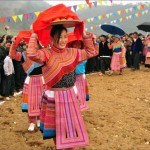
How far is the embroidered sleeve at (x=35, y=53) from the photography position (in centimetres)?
337

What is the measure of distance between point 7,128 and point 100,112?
2.24 meters

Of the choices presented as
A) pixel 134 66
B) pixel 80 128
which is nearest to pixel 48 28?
pixel 80 128

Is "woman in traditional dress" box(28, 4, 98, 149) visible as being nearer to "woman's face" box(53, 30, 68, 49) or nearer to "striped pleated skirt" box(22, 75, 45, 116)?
"woman's face" box(53, 30, 68, 49)

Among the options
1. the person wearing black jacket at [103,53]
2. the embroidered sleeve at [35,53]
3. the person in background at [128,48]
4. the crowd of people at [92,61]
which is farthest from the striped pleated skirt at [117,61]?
the embroidered sleeve at [35,53]

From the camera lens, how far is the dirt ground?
507 centimetres

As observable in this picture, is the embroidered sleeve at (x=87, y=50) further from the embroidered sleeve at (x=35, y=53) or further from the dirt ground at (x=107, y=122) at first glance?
the dirt ground at (x=107, y=122)

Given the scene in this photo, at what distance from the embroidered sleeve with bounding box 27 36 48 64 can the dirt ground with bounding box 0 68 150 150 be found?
6.48 feet

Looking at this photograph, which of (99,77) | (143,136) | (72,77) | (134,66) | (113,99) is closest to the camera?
(72,77)

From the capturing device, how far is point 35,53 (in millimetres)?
3379

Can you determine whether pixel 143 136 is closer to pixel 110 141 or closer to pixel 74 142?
pixel 110 141

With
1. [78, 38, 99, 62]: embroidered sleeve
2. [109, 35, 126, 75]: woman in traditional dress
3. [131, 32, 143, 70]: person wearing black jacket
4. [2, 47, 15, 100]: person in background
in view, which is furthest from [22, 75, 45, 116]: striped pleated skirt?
[131, 32, 143, 70]: person wearing black jacket

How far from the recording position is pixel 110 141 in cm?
519

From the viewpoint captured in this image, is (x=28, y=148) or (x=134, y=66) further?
(x=134, y=66)

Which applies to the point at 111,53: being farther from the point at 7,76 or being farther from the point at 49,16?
the point at 49,16
